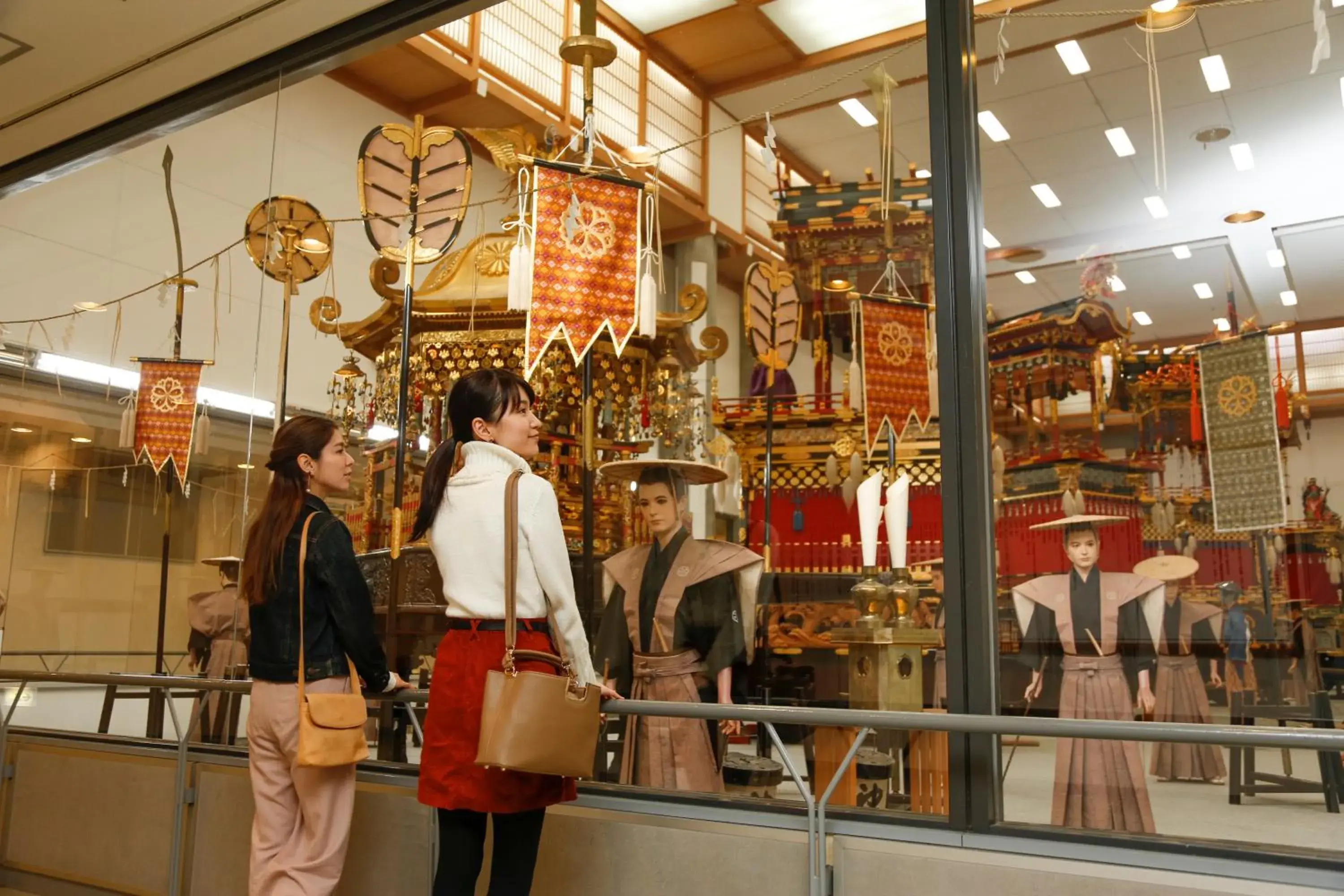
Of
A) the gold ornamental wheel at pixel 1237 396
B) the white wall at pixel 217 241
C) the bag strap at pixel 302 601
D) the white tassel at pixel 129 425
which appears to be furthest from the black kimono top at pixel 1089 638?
the white tassel at pixel 129 425

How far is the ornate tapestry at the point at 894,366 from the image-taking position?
3.41 m

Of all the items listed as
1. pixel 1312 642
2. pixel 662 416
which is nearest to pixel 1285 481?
pixel 1312 642

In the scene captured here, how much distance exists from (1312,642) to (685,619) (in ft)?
5.39

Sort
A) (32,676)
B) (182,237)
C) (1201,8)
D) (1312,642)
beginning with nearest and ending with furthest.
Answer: (1312,642), (1201,8), (32,676), (182,237)

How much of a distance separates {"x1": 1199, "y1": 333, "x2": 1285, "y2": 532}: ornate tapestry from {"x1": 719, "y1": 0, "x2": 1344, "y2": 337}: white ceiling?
108mm

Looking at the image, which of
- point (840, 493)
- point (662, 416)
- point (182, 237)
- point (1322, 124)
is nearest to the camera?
point (1322, 124)

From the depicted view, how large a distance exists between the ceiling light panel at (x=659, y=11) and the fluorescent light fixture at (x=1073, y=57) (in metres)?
1.29

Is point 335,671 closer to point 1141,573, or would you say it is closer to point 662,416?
point 662,416

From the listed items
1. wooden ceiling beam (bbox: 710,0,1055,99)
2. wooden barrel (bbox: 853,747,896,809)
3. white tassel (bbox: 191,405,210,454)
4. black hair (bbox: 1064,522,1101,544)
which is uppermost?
wooden ceiling beam (bbox: 710,0,1055,99)

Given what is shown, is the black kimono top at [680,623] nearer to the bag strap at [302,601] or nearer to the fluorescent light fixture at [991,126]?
the bag strap at [302,601]

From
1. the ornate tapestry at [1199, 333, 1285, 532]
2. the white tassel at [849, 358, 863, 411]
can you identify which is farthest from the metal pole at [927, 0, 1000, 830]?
the white tassel at [849, 358, 863, 411]

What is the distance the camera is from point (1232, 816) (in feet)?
7.58

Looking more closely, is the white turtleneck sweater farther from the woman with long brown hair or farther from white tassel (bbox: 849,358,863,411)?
white tassel (bbox: 849,358,863,411)

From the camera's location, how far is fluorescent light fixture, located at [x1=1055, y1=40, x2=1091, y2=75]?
3176mm
